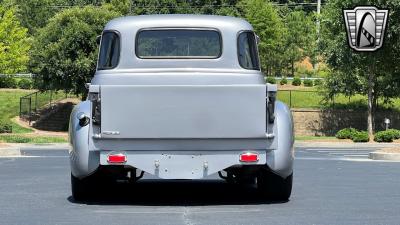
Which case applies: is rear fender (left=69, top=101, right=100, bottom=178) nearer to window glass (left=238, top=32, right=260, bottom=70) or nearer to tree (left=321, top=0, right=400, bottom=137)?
window glass (left=238, top=32, right=260, bottom=70)

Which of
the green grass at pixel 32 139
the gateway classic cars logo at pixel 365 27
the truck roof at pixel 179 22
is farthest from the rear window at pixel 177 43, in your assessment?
the gateway classic cars logo at pixel 365 27

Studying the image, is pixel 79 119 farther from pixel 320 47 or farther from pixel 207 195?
pixel 320 47

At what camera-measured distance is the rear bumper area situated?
384 inches

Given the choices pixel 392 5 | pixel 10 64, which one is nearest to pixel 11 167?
pixel 392 5

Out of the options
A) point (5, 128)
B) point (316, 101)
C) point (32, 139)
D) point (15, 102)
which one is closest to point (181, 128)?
point (32, 139)

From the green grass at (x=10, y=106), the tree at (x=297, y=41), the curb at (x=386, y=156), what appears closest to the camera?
the curb at (x=386, y=156)

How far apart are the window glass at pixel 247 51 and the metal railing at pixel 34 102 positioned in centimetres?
3353

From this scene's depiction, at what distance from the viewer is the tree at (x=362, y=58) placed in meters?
39.4

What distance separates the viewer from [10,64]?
5119cm

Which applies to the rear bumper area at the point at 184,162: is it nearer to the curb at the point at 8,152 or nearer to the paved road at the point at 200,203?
the paved road at the point at 200,203

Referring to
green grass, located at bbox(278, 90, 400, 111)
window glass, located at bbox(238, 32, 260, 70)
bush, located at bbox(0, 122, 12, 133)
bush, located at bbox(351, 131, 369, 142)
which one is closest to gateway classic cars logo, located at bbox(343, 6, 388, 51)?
bush, located at bbox(351, 131, 369, 142)

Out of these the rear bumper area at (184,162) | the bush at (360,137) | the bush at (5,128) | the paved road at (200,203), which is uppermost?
the rear bumper area at (184,162)

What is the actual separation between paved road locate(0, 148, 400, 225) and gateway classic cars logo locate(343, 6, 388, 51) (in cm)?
2272

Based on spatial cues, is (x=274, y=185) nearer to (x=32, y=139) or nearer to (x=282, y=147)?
(x=282, y=147)
